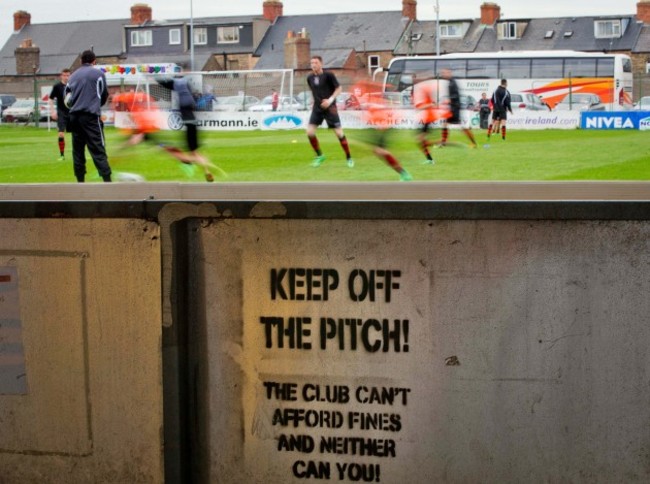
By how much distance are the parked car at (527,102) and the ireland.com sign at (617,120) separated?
3.92 meters

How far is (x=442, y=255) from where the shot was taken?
4.47 meters

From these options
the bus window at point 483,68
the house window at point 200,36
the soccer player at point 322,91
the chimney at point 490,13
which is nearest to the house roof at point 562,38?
the chimney at point 490,13

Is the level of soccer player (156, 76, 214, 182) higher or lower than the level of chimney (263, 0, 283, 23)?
lower

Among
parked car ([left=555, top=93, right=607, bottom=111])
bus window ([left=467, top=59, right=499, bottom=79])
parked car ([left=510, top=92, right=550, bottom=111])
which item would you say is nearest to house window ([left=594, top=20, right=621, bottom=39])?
bus window ([left=467, top=59, right=499, bottom=79])

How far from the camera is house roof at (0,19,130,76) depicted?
97.0m

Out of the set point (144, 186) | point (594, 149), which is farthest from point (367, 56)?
point (144, 186)

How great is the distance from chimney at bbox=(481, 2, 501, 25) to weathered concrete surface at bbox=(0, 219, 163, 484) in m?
91.8

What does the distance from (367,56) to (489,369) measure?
9013 centimetres

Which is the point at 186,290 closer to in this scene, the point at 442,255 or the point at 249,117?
the point at 442,255

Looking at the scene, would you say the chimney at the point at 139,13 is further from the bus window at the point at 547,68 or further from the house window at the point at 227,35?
the bus window at the point at 547,68

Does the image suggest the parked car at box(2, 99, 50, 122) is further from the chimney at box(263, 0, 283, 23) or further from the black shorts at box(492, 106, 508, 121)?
the chimney at box(263, 0, 283, 23)

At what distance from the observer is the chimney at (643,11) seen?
86.8 metres

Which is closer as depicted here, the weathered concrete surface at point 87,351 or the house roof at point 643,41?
the weathered concrete surface at point 87,351

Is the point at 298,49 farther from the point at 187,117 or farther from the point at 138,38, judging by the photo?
the point at 187,117
